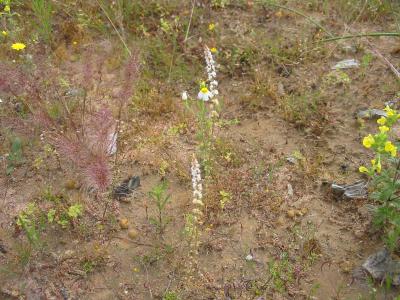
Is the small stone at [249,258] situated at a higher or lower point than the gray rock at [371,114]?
lower

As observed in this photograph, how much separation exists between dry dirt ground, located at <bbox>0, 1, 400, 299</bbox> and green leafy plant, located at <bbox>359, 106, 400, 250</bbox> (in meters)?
0.23

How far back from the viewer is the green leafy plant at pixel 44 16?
4.66 metres

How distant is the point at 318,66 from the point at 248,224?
78.3 inches

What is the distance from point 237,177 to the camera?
379 centimetres

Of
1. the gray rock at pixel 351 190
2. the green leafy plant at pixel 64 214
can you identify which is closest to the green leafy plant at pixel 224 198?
the gray rock at pixel 351 190

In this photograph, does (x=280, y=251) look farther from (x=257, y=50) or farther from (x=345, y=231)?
(x=257, y=50)

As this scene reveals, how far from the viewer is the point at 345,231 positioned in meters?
3.47

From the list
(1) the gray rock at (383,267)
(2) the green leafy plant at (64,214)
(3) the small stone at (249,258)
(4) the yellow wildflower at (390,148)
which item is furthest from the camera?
(2) the green leafy plant at (64,214)

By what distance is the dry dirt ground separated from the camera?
3225mm

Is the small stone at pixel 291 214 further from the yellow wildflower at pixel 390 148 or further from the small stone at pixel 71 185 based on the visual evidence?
the small stone at pixel 71 185

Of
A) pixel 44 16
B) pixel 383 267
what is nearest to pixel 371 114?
pixel 383 267

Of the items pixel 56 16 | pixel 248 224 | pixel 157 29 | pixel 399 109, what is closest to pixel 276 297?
pixel 248 224

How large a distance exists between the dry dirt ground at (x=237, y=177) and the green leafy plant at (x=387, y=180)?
0.23m

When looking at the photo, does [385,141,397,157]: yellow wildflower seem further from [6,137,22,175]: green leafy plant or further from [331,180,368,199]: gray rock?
[6,137,22,175]: green leafy plant
